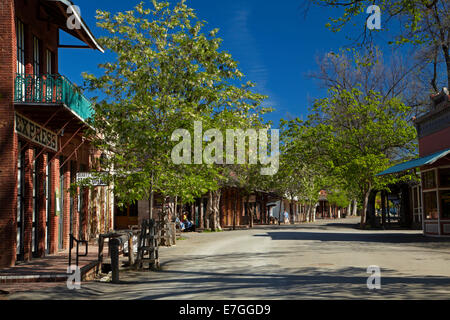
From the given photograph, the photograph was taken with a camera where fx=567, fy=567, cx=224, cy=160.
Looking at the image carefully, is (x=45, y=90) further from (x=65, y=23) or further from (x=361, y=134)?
(x=361, y=134)

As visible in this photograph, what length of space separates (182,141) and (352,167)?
2190 centimetres

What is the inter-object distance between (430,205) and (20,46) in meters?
19.3

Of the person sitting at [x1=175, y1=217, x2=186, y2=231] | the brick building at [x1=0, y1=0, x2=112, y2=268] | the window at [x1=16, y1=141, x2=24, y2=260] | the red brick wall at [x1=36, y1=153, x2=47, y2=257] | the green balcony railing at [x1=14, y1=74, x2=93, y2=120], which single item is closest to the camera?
the brick building at [x1=0, y1=0, x2=112, y2=268]

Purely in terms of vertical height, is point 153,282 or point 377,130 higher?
point 377,130

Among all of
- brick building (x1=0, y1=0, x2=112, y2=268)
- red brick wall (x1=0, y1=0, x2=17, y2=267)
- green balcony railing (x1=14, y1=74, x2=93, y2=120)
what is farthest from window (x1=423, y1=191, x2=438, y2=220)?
red brick wall (x1=0, y1=0, x2=17, y2=267)

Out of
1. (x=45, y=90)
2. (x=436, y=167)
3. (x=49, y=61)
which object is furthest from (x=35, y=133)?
(x=436, y=167)

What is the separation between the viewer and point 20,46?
16.6 m

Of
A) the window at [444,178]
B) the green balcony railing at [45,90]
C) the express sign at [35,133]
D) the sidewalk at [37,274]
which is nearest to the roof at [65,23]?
the green balcony railing at [45,90]

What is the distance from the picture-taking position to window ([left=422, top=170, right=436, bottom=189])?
1022 inches

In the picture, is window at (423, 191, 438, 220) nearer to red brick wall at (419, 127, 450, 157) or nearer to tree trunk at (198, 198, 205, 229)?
red brick wall at (419, 127, 450, 157)

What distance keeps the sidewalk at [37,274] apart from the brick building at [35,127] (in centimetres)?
80

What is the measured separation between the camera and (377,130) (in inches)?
1507
